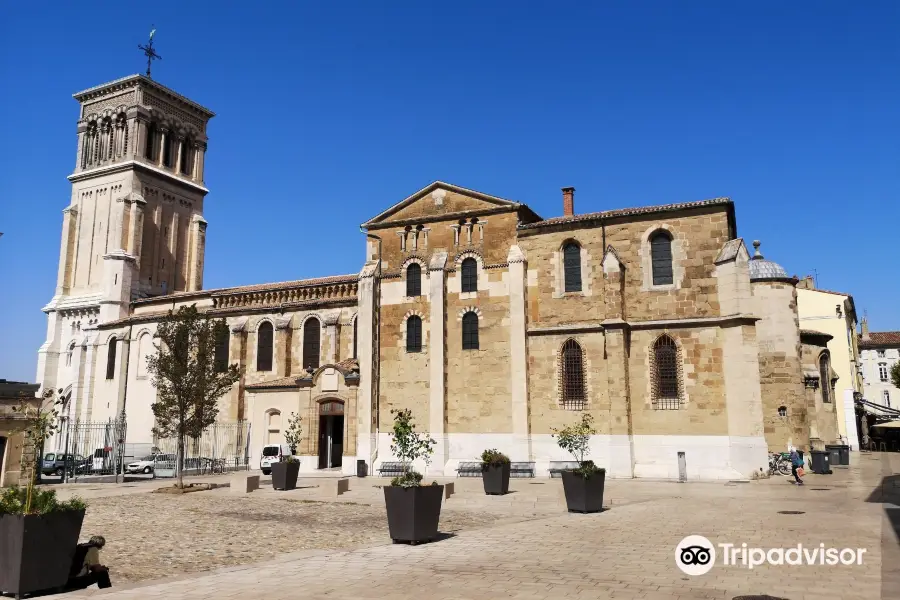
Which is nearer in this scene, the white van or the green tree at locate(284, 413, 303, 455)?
the green tree at locate(284, 413, 303, 455)

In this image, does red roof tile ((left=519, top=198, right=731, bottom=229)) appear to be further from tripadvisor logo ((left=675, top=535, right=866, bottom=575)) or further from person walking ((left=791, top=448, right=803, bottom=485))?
tripadvisor logo ((left=675, top=535, right=866, bottom=575))

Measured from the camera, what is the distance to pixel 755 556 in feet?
34.5

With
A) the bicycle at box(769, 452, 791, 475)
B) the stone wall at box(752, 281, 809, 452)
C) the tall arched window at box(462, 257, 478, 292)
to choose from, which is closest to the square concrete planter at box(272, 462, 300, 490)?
the tall arched window at box(462, 257, 478, 292)

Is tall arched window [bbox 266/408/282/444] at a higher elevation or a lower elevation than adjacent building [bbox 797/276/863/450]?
lower

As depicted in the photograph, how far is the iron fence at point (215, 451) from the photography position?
115 feet

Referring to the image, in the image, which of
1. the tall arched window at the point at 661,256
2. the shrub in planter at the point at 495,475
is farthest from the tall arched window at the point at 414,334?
the tall arched window at the point at 661,256

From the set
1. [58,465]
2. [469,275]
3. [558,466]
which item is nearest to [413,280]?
[469,275]

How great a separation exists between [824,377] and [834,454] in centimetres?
455

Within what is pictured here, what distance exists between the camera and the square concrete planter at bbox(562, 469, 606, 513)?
1620cm

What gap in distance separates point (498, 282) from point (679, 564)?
2125cm

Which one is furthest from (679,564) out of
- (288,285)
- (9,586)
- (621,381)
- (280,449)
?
(288,285)

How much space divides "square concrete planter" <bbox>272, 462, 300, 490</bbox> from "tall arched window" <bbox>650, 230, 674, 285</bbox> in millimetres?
16900

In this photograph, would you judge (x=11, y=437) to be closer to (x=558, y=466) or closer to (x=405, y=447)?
(x=405, y=447)

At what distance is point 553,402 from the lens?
28594 millimetres
